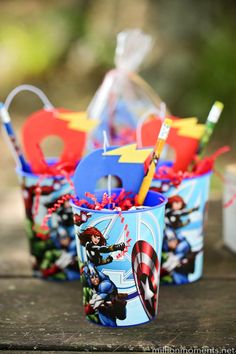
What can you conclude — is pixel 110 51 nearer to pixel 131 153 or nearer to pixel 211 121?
pixel 211 121

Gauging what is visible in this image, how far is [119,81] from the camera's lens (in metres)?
1.39

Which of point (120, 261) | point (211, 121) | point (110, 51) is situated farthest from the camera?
point (110, 51)

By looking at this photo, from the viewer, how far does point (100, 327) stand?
0.94 meters

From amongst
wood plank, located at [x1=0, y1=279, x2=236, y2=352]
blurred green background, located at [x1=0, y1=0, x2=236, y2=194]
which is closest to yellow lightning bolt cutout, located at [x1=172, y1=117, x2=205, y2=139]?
wood plank, located at [x1=0, y1=279, x2=236, y2=352]

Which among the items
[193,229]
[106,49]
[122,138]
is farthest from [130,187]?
[106,49]

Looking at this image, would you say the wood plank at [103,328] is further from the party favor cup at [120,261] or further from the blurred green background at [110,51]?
the blurred green background at [110,51]

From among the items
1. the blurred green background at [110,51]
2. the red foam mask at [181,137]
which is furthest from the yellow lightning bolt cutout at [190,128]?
the blurred green background at [110,51]

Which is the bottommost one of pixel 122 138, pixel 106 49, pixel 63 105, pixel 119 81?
pixel 63 105

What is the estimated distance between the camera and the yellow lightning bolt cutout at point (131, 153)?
3.13 feet

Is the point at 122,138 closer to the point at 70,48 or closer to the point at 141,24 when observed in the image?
the point at 141,24

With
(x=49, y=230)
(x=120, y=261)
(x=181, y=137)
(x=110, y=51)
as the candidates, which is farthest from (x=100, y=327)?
(x=110, y=51)

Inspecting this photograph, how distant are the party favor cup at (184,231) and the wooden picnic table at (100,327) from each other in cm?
2

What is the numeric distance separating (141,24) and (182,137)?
221 centimetres

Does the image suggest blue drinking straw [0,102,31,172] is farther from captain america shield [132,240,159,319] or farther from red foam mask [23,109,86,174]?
captain america shield [132,240,159,319]
